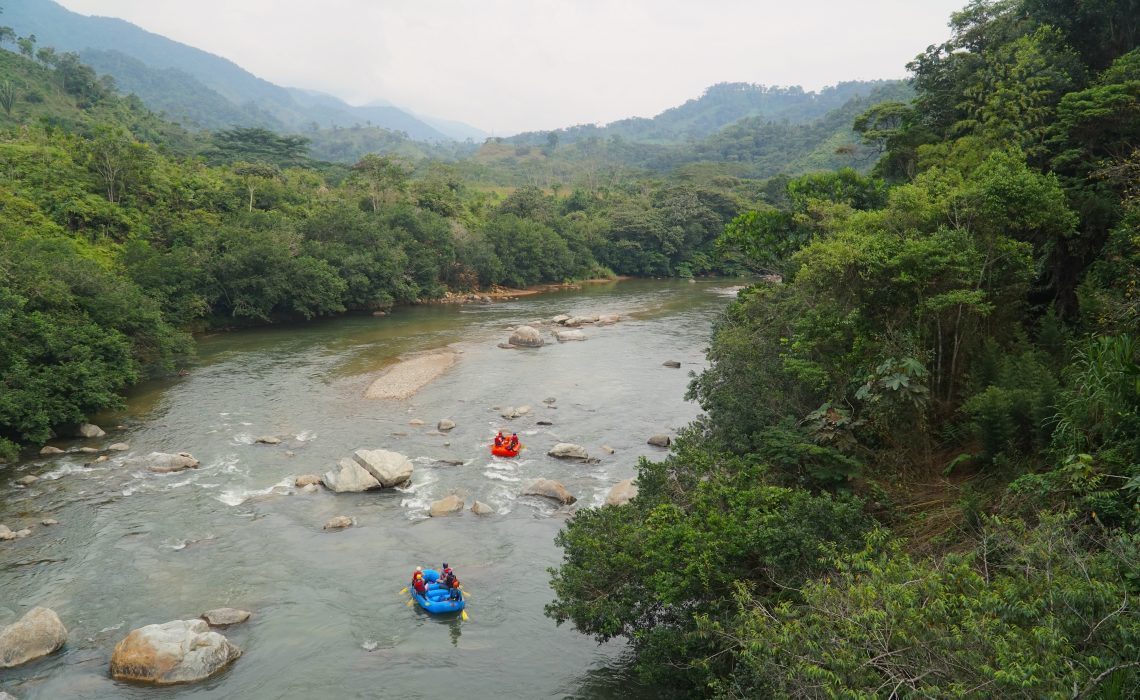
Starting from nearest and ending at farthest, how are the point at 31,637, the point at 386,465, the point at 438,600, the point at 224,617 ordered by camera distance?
the point at 31,637 < the point at 224,617 < the point at 438,600 < the point at 386,465

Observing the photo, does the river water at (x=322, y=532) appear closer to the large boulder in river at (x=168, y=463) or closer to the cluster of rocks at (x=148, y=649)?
the cluster of rocks at (x=148, y=649)

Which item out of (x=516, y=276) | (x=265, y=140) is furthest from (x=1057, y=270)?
(x=265, y=140)

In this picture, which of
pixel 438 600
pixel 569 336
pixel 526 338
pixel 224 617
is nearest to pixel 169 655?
pixel 224 617

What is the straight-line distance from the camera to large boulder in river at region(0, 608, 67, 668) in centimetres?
1218

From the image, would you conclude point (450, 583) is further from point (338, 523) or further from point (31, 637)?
point (31, 637)

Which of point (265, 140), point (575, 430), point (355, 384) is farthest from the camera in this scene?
point (265, 140)

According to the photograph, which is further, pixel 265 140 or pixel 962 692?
pixel 265 140

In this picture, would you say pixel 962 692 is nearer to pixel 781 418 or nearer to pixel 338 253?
pixel 781 418

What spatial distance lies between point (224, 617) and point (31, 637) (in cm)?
310

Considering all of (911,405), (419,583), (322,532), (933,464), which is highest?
(911,405)

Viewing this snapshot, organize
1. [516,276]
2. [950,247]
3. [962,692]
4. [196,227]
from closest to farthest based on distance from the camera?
[962,692] → [950,247] → [196,227] → [516,276]

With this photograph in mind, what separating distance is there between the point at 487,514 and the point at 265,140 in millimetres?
73440

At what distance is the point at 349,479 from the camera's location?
65.9 feet

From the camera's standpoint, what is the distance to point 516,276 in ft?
206
